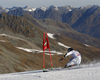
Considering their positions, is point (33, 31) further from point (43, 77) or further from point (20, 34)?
point (43, 77)

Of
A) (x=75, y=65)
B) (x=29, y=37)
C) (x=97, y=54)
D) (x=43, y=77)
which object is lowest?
(x=97, y=54)

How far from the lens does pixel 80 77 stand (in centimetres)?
963

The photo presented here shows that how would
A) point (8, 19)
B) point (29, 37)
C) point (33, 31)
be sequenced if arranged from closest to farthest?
point (29, 37), point (33, 31), point (8, 19)

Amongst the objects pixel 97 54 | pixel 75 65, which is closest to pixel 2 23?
pixel 97 54

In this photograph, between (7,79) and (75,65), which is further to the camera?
(75,65)

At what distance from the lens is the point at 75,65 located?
1375cm

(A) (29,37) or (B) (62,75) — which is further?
(A) (29,37)

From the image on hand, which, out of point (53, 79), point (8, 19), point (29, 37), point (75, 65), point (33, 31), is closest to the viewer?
point (53, 79)

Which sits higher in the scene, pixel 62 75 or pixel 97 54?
pixel 62 75

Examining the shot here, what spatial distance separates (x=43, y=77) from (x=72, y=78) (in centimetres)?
149

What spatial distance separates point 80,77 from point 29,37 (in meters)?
125

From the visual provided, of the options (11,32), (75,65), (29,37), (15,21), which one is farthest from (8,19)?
(75,65)

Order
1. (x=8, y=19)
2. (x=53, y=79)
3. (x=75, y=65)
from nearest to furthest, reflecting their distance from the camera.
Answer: (x=53, y=79)
(x=75, y=65)
(x=8, y=19)

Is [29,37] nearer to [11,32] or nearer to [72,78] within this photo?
[11,32]
